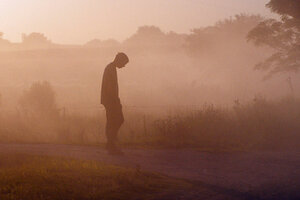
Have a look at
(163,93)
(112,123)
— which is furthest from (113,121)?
(163,93)

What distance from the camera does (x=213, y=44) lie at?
6425 centimetres

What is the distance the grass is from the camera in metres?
6.13

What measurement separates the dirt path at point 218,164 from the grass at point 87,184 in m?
0.64

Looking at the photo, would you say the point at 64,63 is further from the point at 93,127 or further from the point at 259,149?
the point at 259,149

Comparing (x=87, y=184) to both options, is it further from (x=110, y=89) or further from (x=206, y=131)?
(x=206, y=131)

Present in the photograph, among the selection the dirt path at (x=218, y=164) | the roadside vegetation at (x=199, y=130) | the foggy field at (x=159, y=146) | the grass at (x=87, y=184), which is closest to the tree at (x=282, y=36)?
the foggy field at (x=159, y=146)

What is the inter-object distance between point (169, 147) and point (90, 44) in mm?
105405

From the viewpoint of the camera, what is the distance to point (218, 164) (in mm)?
9328

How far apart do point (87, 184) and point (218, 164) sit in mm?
3531

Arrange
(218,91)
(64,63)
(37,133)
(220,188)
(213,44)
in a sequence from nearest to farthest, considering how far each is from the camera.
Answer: (220,188) < (37,133) < (218,91) < (213,44) < (64,63)

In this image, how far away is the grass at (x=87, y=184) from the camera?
6.13 metres

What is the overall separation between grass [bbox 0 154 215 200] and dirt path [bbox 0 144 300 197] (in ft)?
2.09

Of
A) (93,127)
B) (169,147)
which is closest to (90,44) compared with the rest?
(93,127)

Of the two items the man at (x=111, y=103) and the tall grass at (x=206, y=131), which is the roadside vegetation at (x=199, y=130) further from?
the man at (x=111, y=103)
